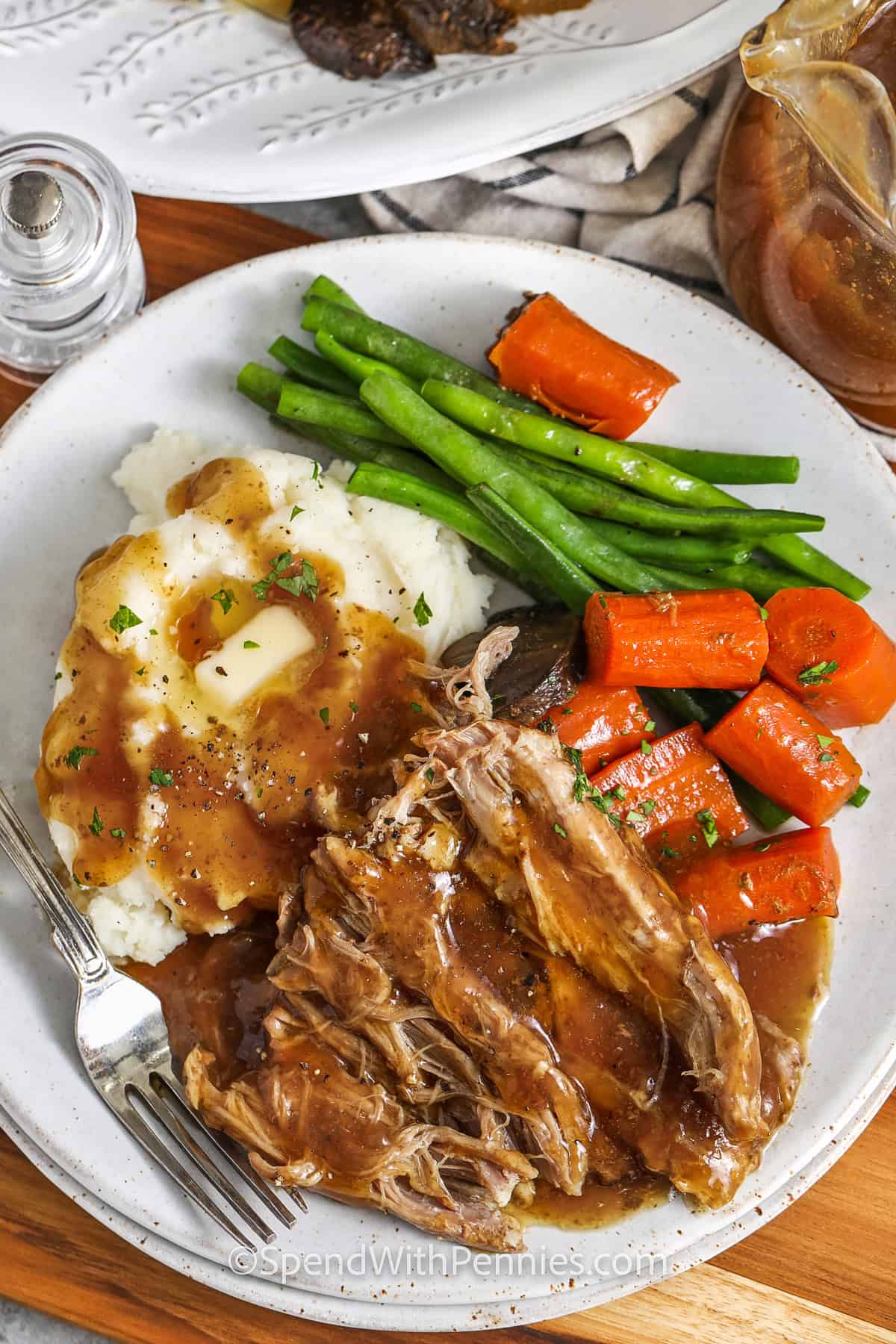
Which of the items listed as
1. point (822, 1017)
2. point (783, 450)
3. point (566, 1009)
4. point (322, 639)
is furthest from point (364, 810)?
point (783, 450)

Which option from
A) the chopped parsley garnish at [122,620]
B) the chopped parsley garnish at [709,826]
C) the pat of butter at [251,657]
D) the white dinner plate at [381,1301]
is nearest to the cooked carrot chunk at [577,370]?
the pat of butter at [251,657]

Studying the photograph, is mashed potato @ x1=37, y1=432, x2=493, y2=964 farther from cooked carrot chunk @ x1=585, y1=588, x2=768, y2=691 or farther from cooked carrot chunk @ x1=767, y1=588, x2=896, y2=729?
cooked carrot chunk @ x1=767, y1=588, x2=896, y2=729

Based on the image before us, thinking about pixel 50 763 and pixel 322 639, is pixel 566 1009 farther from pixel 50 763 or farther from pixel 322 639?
pixel 50 763

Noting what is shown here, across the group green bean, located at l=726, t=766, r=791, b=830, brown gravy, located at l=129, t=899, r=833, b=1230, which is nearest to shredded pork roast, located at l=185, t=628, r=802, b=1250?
brown gravy, located at l=129, t=899, r=833, b=1230

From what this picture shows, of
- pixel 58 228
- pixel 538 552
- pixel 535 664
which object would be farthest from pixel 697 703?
pixel 58 228

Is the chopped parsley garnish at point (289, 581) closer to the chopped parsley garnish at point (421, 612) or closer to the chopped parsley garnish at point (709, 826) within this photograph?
the chopped parsley garnish at point (421, 612)

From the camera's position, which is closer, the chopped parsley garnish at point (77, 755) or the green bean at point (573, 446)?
the chopped parsley garnish at point (77, 755)

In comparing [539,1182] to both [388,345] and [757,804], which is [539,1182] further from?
[388,345]
